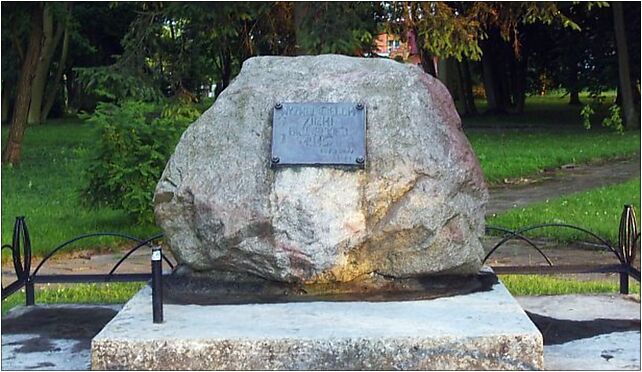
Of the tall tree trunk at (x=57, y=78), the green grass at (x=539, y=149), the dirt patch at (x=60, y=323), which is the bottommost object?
the dirt patch at (x=60, y=323)

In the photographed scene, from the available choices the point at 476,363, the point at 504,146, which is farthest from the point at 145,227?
the point at 504,146

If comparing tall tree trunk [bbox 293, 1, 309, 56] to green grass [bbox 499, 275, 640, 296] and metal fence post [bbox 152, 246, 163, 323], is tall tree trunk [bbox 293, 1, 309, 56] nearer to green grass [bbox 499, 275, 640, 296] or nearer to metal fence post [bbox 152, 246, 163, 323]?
green grass [bbox 499, 275, 640, 296]

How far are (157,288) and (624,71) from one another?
20.8m

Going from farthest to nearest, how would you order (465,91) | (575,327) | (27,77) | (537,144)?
1. (465,91)
2. (537,144)
3. (27,77)
4. (575,327)

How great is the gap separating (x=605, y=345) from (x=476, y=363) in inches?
44.1

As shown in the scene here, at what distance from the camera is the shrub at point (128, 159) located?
998 cm

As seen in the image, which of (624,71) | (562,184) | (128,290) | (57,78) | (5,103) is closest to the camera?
(128,290)

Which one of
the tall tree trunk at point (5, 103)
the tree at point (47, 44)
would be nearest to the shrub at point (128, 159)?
the tree at point (47, 44)

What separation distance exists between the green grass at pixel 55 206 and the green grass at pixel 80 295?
4.63 feet

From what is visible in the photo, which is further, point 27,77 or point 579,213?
point 27,77

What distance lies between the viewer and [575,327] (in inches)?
229

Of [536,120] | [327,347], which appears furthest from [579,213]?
[536,120]

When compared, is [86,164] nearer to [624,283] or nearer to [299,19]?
[299,19]

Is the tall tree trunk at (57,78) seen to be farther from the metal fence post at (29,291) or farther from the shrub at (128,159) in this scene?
the metal fence post at (29,291)
